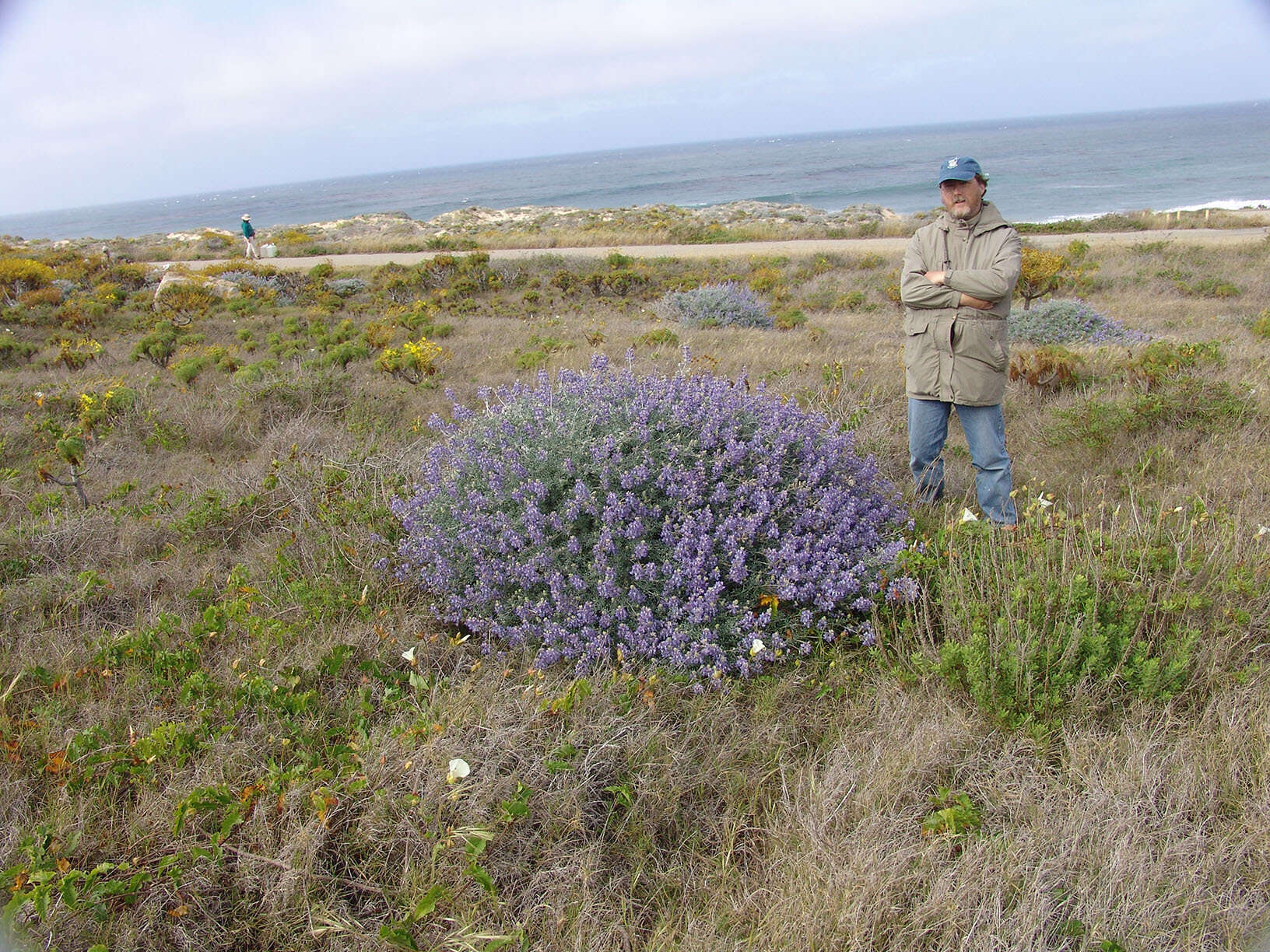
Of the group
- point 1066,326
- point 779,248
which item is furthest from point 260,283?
point 1066,326

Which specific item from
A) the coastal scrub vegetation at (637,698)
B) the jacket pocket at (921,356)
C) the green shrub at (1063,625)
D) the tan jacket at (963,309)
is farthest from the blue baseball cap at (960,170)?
the green shrub at (1063,625)

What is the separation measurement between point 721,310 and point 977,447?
7299mm

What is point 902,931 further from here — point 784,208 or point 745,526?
point 784,208

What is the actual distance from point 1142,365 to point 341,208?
285 feet

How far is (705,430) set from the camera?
307 cm

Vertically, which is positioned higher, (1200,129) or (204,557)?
(1200,129)

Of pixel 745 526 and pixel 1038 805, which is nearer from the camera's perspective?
pixel 1038 805

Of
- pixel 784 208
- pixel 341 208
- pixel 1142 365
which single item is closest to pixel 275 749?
pixel 1142 365

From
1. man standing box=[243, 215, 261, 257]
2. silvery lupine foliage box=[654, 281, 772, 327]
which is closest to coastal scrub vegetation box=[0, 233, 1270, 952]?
silvery lupine foliage box=[654, 281, 772, 327]

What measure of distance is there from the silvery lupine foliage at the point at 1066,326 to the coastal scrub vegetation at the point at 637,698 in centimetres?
471

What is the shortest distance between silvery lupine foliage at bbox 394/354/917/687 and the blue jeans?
820 millimetres

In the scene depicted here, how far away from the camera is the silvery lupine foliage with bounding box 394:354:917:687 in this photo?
8.73 feet

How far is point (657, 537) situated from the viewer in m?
2.91

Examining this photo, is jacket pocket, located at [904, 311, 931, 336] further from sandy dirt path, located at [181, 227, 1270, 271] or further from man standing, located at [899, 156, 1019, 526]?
sandy dirt path, located at [181, 227, 1270, 271]
